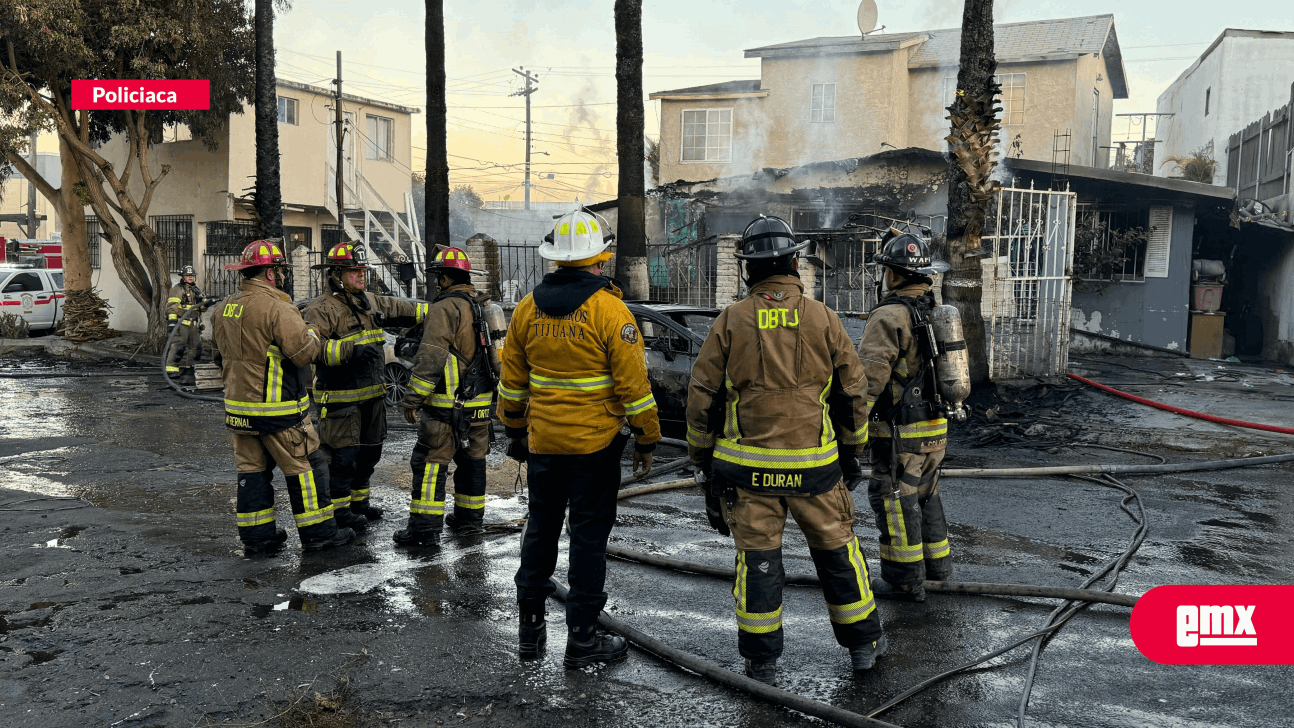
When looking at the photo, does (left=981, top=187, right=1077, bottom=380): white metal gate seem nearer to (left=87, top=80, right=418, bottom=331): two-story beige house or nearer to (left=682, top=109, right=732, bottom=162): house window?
(left=87, top=80, right=418, bottom=331): two-story beige house

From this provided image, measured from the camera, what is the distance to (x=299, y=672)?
161 inches

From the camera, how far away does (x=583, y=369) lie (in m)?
4.27

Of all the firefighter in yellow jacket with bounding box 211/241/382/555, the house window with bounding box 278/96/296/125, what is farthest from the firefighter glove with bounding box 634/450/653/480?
the house window with bounding box 278/96/296/125

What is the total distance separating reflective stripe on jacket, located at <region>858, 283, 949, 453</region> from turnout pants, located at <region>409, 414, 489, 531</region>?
253 cm

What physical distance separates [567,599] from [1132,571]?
3387 millimetres

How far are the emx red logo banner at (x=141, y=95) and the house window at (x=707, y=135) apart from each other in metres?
13.5

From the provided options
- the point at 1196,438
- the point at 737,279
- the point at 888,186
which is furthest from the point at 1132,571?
the point at 888,186

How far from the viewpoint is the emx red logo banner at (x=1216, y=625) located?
4.22m

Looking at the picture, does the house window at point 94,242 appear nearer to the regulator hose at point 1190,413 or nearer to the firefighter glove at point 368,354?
the firefighter glove at point 368,354

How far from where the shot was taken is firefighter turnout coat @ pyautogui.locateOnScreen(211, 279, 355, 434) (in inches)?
228

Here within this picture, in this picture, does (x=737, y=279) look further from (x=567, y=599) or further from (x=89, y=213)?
(x=89, y=213)

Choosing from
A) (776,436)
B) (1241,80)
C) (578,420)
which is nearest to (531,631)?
(578,420)

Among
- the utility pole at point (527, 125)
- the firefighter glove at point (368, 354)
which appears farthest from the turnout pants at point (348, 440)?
the utility pole at point (527, 125)

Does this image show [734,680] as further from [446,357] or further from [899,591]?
[446,357]
